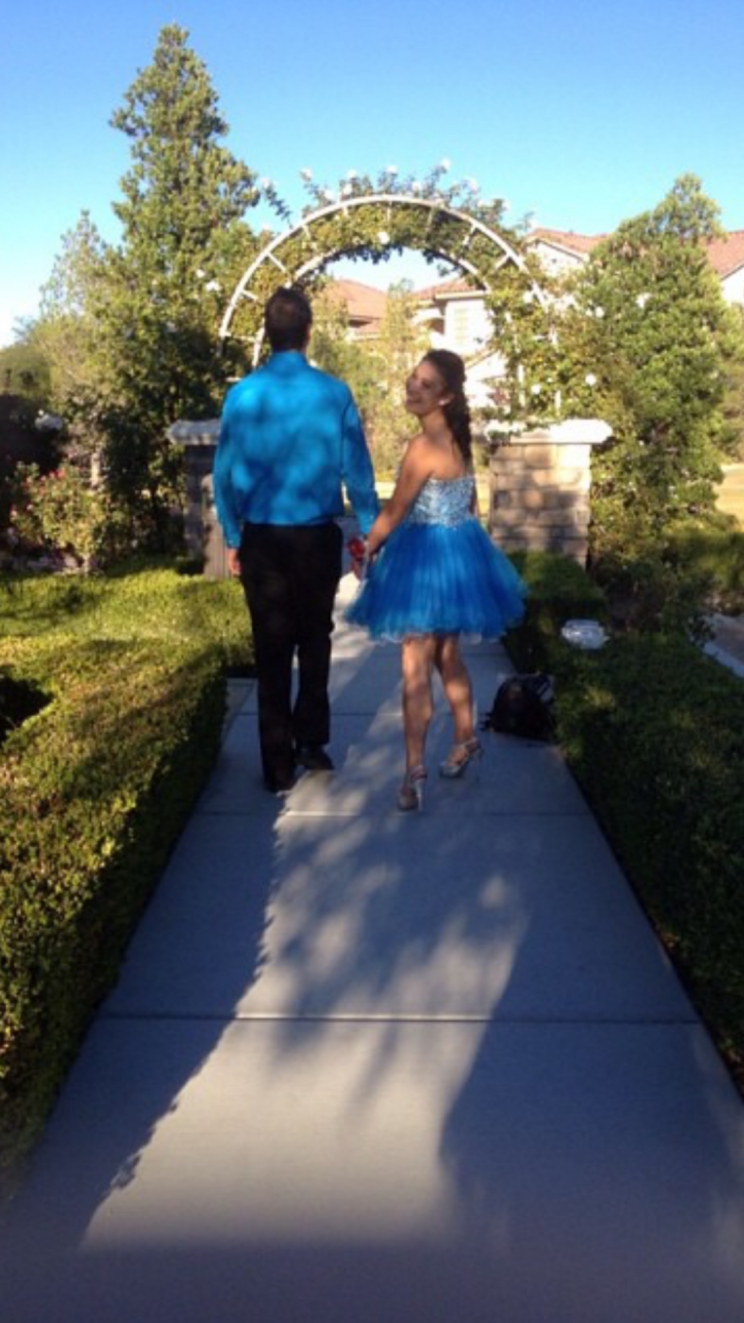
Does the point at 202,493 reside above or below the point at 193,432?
below

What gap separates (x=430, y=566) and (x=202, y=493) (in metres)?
5.42

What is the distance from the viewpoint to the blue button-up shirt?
14.1 ft

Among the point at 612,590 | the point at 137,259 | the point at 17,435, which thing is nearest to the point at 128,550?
the point at 17,435

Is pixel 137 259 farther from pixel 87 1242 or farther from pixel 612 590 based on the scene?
pixel 87 1242

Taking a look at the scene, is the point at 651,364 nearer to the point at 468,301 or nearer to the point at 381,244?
the point at 381,244

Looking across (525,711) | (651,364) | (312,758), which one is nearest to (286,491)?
(312,758)

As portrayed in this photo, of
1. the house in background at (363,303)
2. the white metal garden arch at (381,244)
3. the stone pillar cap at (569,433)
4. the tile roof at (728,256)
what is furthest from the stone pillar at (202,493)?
the tile roof at (728,256)

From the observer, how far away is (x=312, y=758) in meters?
4.89

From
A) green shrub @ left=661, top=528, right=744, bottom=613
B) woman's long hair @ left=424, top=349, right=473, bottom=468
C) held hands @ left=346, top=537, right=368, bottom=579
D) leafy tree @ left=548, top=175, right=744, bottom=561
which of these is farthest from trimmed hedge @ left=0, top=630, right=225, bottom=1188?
green shrub @ left=661, top=528, right=744, bottom=613

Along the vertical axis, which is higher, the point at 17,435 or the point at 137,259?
the point at 137,259

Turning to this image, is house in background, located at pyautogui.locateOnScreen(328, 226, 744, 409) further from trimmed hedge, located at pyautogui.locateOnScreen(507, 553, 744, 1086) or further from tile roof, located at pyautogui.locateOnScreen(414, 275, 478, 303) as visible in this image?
trimmed hedge, located at pyautogui.locateOnScreen(507, 553, 744, 1086)

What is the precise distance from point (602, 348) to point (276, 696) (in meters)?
6.48

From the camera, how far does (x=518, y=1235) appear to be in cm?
213

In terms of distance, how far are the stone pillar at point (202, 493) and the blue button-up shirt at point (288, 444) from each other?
16.2 ft
